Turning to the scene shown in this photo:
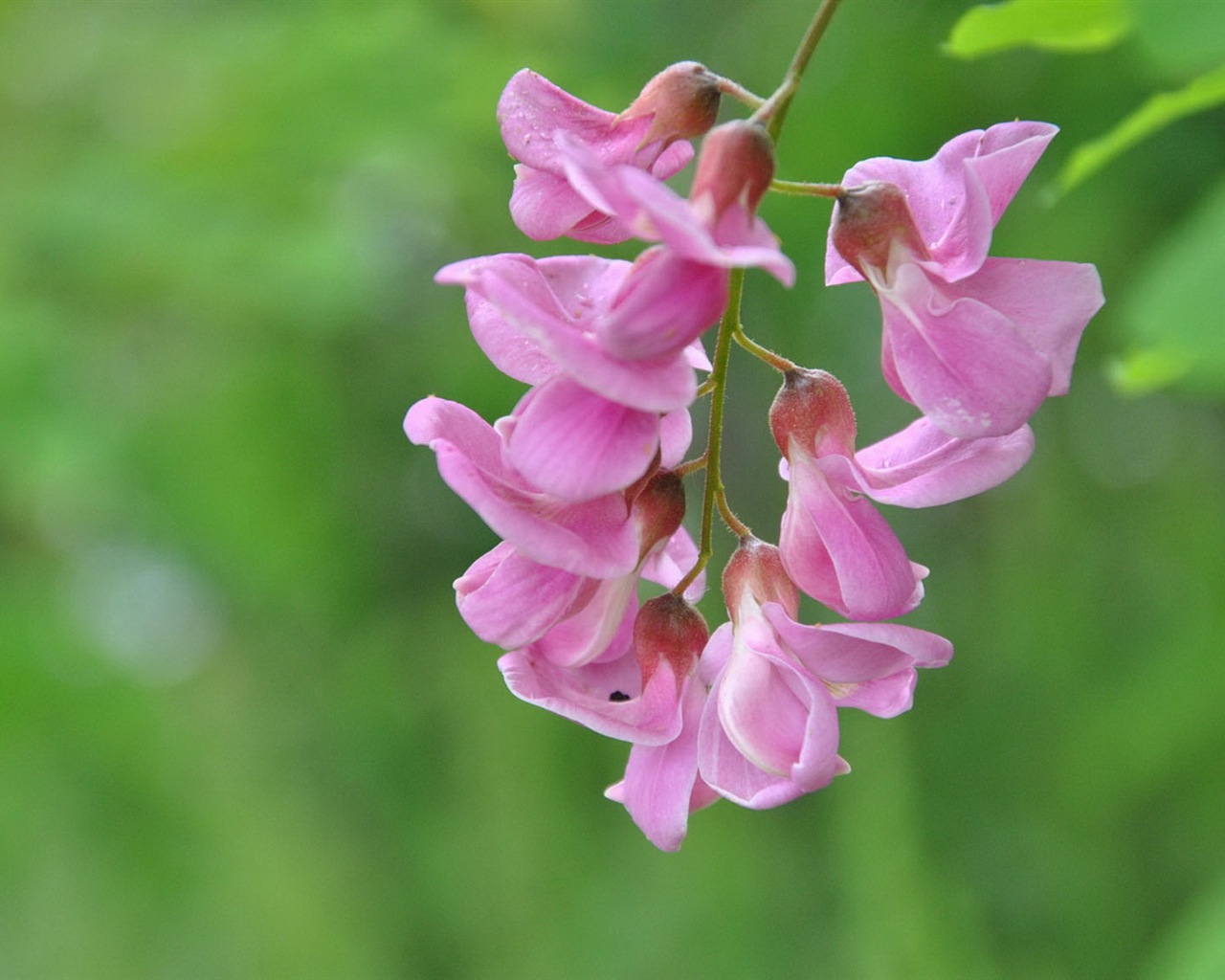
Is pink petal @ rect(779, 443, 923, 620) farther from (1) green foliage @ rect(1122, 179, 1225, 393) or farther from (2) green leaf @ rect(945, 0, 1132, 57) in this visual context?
(1) green foliage @ rect(1122, 179, 1225, 393)

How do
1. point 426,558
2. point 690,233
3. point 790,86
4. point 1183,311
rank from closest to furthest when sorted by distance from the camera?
point 690,233 → point 790,86 → point 1183,311 → point 426,558

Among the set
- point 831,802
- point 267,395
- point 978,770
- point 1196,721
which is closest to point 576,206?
point 1196,721

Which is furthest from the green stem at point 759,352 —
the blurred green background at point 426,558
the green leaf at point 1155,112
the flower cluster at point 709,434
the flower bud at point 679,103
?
the blurred green background at point 426,558

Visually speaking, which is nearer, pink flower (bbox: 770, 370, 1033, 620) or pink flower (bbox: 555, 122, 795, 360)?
pink flower (bbox: 555, 122, 795, 360)

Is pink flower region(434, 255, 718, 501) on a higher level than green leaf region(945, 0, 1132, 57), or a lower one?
lower

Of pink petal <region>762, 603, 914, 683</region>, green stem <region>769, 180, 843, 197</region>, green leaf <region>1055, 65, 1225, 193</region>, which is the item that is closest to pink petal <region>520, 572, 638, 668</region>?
pink petal <region>762, 603, 914, 683</region>

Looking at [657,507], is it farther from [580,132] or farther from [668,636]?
[580,132]

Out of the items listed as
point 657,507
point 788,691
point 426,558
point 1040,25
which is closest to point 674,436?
point 657,507
